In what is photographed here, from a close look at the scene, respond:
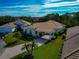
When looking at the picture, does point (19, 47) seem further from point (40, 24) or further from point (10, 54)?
point (40, 24)

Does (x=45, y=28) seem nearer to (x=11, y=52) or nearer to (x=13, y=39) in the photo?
(x=13, y=39)

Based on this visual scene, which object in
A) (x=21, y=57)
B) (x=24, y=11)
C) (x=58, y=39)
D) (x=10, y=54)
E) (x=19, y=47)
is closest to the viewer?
(x=21, y=57)

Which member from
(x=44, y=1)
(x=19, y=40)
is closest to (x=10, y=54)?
(x=19, y=40)

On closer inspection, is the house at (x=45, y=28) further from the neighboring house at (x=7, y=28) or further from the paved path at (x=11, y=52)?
the paved path at (x=11, y=52)

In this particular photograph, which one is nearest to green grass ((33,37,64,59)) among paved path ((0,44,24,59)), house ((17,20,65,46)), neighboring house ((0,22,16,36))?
paved path ((0,44,24,59))

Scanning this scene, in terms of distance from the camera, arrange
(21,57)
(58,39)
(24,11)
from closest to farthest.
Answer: (21,57)
(58,39)
(24,11)

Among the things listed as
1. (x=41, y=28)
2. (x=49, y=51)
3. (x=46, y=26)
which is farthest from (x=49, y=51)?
(x=46, y=26)

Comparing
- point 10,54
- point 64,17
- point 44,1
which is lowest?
point 10,54

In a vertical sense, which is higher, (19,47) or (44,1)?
(44,1)
